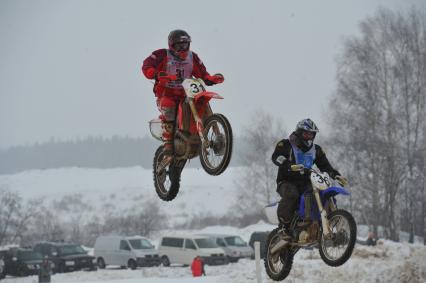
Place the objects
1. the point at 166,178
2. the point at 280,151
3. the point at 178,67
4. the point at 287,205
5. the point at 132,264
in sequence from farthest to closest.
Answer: the point at 132,264, the point at 287,205, the point at 280,151, the point at 166,178, the point at 178,67

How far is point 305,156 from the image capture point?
9.38m

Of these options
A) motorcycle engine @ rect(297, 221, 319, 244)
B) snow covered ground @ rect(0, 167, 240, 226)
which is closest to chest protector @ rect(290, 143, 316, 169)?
motorcycle engine @ rect(297, 221, 319, 244)

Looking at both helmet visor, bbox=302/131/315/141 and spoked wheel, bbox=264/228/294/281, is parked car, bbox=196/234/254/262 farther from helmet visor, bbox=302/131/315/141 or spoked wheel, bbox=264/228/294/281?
helmet visor, bbox=302/131/315/141

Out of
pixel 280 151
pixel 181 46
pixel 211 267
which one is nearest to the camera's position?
pixel 181 46

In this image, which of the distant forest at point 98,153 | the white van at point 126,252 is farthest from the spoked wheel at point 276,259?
the distant forest at point 98,153

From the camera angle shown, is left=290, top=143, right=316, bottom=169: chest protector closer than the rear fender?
No

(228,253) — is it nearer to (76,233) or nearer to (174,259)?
(174,259)

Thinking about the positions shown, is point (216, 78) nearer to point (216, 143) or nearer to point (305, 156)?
point (216, 143)

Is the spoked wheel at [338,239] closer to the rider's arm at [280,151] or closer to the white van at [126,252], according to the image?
the rider's arm at [280,151]

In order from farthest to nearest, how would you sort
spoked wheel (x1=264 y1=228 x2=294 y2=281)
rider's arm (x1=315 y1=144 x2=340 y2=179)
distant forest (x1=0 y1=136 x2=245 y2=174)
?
1. distant forest (x1=0 y1=136 x2=245 y2=174)
2. rider's arm (x1=315 y1=144 x2=340 y2=179)
3. spoked wheel (x1=264 y1=228 x2=294 y2=281)

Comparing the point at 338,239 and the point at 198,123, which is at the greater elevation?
the point at 198,123

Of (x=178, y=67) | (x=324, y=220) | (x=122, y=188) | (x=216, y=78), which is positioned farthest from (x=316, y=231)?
(x=122, y=188)

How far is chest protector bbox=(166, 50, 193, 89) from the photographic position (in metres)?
7.61

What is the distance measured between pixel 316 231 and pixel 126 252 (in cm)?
3089
